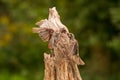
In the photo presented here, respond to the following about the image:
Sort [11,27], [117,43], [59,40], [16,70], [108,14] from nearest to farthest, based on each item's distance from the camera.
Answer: [59,40], [117,43], [108,14], [16,70], [11,27]

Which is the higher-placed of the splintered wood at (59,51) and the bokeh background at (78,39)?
the bokeh background at (78,39)

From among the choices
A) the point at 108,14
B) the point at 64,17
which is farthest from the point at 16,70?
the point at 108,14

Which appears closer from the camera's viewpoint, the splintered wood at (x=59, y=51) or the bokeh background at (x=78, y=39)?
the splintered wood at (x=59, y=51)

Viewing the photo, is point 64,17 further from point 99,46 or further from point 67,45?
point 67,45

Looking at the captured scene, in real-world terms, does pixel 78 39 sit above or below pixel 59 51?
above

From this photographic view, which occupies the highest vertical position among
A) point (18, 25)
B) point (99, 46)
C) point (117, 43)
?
point (18, 25)

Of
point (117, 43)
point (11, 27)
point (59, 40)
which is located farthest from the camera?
point (11, 27)
